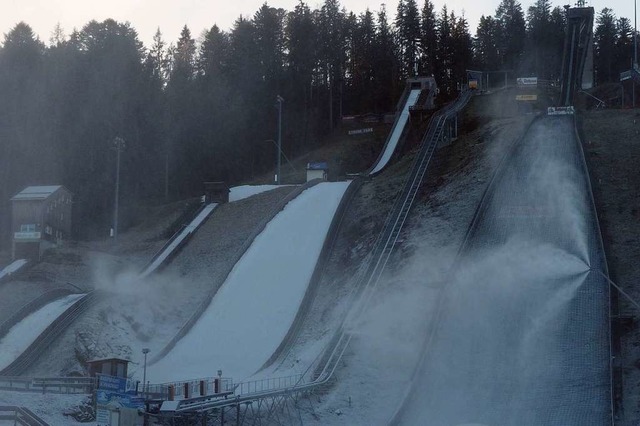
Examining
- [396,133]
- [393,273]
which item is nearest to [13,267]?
[393,273]

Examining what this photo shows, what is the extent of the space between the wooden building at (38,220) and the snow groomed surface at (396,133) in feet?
53.4

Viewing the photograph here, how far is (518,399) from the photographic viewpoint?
25.5 metres

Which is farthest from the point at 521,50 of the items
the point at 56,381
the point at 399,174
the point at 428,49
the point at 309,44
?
the point at 56,381

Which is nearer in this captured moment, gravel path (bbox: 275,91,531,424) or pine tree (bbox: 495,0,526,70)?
gravel path (bbox: 275,91,531,424)

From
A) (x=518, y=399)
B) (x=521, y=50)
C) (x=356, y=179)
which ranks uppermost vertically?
(x=521, y=50)

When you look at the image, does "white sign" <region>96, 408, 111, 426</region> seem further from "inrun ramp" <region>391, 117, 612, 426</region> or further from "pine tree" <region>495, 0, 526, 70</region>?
"pine tree" <region>495, 0, 526, 70</region>

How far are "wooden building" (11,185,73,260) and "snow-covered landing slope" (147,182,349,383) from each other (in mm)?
11069

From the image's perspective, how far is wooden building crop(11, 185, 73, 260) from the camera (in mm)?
45938

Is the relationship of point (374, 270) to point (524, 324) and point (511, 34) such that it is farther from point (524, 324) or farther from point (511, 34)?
point (511, 34)

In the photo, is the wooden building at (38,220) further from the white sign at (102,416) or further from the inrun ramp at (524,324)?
the white sign at (102,416)

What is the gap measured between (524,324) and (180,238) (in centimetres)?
2144

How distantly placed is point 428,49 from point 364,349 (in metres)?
55.2

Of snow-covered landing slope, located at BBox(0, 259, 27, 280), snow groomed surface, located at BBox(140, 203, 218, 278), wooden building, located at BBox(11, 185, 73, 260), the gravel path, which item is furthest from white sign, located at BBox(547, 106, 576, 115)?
snow-covered landing slope, located at BBox(0, 259, 27, 280)

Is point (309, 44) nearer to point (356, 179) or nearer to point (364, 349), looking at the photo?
point (356, 179)
